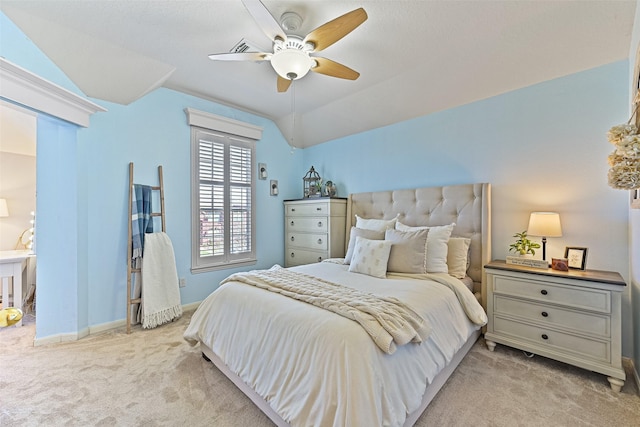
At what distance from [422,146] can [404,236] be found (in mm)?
1419

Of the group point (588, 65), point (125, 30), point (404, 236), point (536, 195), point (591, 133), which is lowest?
point (404, 236)

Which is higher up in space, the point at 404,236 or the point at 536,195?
the point at 536,195

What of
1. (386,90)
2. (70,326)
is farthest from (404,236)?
(70,326)

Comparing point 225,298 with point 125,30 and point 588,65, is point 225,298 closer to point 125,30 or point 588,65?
point 125,30

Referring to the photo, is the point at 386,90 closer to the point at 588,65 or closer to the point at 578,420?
the point at 588,65

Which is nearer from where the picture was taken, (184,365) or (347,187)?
(184,365)

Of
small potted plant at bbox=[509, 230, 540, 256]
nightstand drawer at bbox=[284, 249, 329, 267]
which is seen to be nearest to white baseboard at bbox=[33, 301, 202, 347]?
nightstand drawer at bbox=[284, 249, 329, 267]

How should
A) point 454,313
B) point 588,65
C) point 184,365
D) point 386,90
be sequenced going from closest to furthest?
point 454,313, point 184,365, point 588,65, point 386,90

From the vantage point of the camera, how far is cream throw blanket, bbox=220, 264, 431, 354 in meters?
1.30

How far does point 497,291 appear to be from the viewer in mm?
2322

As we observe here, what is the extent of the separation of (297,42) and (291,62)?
20cm

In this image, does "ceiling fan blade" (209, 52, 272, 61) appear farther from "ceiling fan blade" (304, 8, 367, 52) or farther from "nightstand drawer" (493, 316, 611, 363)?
"nightstand drawer" (493, 316, 611, 363)

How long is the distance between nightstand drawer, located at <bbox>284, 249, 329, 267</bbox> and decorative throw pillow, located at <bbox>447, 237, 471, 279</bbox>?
166cm

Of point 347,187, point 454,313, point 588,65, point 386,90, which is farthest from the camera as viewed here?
point 347,187
